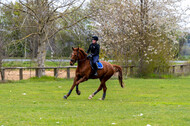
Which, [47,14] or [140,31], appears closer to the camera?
[47,14]

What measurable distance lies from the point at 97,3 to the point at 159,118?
18.6 meters

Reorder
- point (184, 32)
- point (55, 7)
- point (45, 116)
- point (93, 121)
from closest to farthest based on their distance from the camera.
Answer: point (93, 121) < point (45, 116) < point (55, 7) < point (184, 32)

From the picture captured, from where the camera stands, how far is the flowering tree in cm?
2805

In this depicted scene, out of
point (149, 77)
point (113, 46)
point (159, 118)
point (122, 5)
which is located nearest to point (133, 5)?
point (122, 5)

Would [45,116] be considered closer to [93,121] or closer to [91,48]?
[93,121]

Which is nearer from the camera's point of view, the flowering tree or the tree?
the tree

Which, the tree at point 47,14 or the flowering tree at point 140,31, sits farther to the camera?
the flowering tree at point 140,31

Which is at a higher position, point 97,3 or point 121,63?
point 97,3

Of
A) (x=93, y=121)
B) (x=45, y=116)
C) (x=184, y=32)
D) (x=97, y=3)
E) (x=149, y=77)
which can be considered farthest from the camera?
(x=184, y=32)

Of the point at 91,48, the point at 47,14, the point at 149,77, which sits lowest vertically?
the point at 149,77

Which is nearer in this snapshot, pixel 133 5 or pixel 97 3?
pixel 97 3

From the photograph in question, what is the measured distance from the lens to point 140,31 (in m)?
28.7

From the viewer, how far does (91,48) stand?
14.0 meters

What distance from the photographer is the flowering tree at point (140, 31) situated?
28.0 meters
